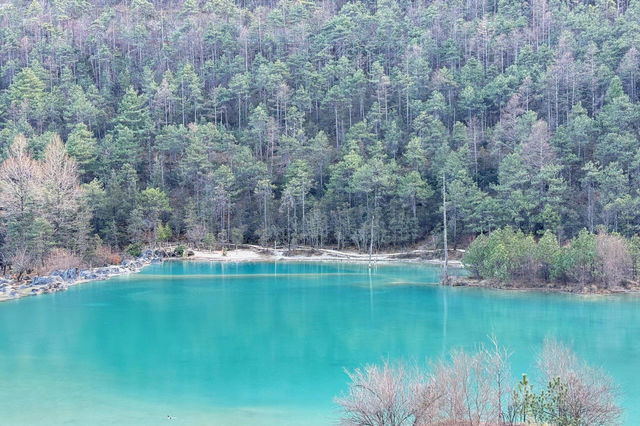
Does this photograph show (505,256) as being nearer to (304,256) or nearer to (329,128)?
(304,256)

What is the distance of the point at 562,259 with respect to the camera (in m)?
34.4

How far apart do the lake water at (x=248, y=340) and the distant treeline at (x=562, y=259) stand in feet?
6.79

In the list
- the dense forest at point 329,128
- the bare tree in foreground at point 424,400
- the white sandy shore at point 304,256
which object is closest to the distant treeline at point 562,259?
the dense forest at point 329,128

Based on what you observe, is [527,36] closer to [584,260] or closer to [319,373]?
[584,260]

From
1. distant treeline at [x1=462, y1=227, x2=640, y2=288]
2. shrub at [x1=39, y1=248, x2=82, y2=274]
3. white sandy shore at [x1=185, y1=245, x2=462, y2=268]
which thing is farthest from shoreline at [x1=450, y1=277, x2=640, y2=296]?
shrub at [x1=39, y1=248, x2=82, y2=274]

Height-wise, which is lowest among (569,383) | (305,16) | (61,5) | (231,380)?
(231,380)

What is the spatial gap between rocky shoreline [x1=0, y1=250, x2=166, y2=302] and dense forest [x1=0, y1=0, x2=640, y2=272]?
2.60m

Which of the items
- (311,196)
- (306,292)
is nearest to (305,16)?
(311,196)

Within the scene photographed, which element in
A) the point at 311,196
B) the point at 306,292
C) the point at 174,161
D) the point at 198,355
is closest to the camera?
the point at 198,355

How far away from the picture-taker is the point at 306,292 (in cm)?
3734

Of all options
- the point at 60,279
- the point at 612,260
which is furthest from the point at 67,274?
the point at 612,260

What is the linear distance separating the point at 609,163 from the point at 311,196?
2775 centimetres

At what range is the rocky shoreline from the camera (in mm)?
36594

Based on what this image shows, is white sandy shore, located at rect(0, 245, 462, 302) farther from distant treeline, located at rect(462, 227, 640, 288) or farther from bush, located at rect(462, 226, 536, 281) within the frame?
distant treeline, located at rect(462, 227, 640, 288)
